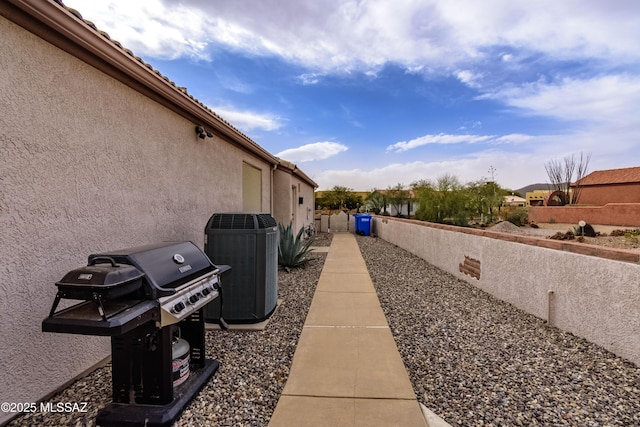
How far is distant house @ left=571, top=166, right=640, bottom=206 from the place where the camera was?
87.0ft

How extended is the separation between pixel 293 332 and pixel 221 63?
303 inches

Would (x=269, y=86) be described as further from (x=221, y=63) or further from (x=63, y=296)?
(x=63, y=296)

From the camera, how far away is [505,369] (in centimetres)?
324

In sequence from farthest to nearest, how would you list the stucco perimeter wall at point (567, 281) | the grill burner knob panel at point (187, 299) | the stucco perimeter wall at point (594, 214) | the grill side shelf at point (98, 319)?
the stucco perimeter wall at point (594, 214)
the stucco perimeter wall at point (567, 281)
the grill burner knob panel at point (187, 299)
the grill side shelf at point (98, 319)

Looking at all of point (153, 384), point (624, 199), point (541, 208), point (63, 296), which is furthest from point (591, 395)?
point (624, 199)

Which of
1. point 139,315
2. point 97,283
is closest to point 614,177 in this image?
point 139,315

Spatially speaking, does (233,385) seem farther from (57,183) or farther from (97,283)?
(57,183)

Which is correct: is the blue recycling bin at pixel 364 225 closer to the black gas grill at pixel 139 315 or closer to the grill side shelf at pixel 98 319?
the black gas grill at pixel 139 315

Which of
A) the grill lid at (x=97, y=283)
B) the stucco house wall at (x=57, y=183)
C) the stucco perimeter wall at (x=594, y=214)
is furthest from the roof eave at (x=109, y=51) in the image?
the stucco perimeter wall at (x=594, y=214)

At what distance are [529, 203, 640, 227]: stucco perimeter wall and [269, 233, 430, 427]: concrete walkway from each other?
72.7 ft

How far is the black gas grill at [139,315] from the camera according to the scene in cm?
195

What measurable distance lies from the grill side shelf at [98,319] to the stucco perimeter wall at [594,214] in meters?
25.3

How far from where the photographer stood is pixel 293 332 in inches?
168

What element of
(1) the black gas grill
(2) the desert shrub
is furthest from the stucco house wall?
(2) the desert shrub
